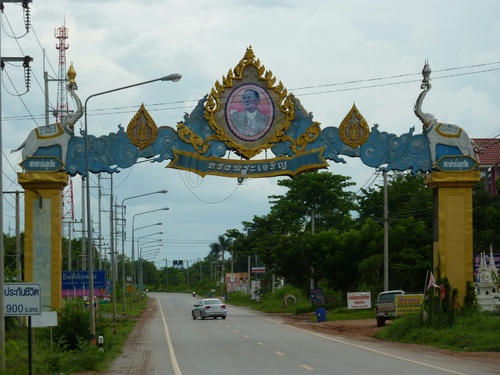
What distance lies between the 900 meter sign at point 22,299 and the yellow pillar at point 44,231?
13.6 metres

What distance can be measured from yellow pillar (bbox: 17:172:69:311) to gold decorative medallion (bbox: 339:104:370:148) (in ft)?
32.6

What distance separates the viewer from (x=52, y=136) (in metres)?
31.9

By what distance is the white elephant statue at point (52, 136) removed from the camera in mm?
31672

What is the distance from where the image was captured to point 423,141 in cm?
3294

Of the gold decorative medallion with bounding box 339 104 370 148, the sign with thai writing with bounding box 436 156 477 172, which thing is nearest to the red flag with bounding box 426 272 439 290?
the sign with thai writing with bounding box 436 156 477 172

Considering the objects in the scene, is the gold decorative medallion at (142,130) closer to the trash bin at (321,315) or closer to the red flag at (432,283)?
the red flag at (432,283)

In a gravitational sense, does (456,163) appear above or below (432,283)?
above

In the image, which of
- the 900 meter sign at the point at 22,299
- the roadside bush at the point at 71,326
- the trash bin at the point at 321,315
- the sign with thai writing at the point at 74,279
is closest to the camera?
the 900 meter sign at the point at 22,299

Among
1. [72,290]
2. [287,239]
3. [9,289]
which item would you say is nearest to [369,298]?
[287,239]

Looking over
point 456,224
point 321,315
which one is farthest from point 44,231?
point 321,315

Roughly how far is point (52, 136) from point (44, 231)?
10.8ft

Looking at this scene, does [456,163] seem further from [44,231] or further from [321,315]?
[321,315]

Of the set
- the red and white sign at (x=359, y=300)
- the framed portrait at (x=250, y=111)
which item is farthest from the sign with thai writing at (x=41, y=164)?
the red and white sign at (x=359, y=300)

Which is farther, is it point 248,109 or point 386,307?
point 386,307
